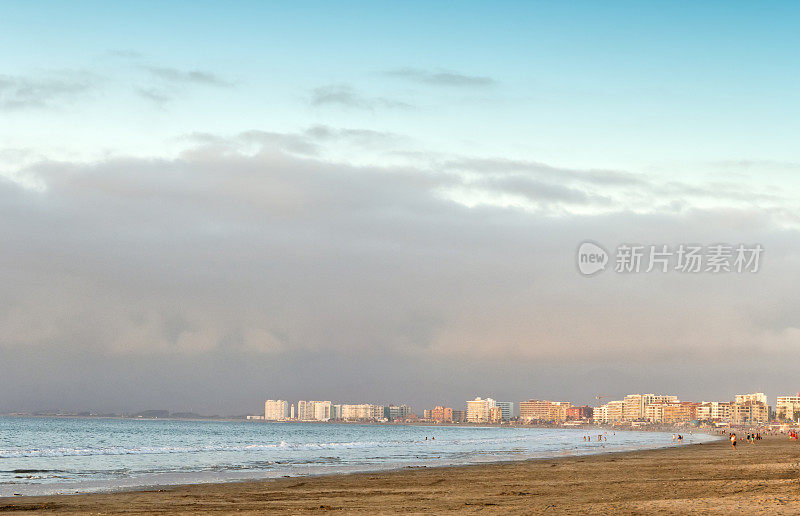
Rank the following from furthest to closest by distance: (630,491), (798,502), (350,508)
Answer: (630,491) → (350,508) → (798,502)

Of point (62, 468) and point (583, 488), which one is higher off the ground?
point (583, 488)

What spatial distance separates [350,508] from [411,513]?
2.52 m

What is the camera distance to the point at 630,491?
2433 cm

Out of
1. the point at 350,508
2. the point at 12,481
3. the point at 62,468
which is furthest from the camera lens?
the point at 62,468

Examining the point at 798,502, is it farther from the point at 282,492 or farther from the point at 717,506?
the point at 282,492

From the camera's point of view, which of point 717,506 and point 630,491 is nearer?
point 717,506

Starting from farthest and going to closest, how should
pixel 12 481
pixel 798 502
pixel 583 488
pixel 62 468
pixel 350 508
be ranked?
pixel 62 468
pixel 12 481
pixel 583 488
pixel 350 508
pixel 798 502

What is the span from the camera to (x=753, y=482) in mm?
25312

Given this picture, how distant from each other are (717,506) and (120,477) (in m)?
31.4

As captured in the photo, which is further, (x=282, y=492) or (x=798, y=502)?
(x=282, y=492)

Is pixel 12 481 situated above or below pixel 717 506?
below

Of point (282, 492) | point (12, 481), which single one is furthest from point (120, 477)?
point (282, 492)

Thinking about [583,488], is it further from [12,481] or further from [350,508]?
[12,481]

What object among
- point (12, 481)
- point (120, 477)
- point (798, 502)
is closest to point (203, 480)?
point (120, 477)
